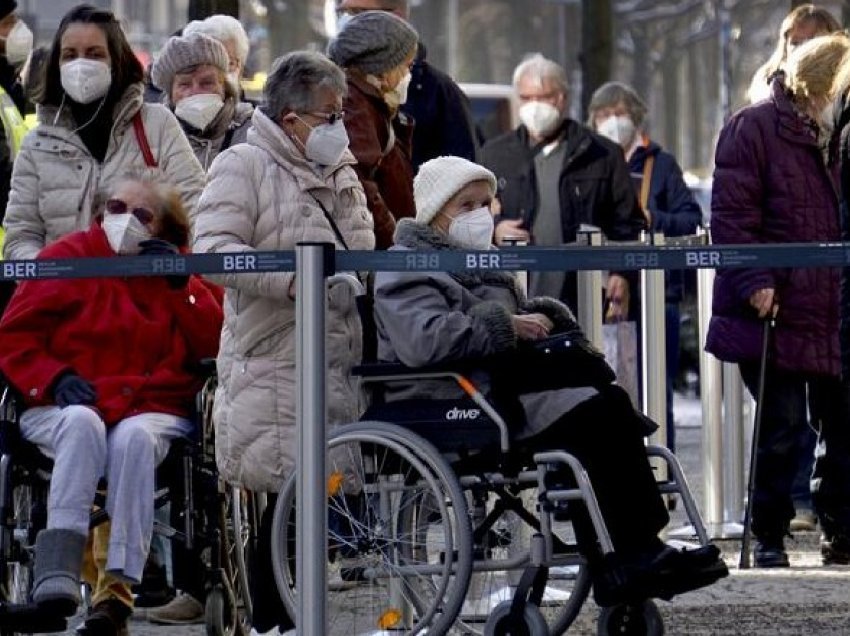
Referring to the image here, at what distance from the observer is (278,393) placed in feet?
27.9

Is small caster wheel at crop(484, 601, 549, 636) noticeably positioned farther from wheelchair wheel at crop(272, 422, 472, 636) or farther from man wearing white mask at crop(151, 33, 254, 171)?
man wearing white mask at crop(151, 33, 254, 171)

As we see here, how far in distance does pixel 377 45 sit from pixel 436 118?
1429 mm

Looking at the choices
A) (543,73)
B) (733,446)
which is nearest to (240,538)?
(733,446)

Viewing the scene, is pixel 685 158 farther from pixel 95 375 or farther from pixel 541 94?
pixel 95 375

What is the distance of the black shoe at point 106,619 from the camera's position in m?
8.42

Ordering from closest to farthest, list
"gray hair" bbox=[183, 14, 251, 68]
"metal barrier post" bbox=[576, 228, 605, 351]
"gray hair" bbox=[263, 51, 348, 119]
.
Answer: "gray hair" bbox=[263, 51, 348, 119], "gray hair" bbox=[183, 14, 251, 68], "metal barrier post" bbox=[576, 228, 605, 351]

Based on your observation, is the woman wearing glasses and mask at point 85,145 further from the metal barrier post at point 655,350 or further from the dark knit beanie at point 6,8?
the metal barrier post at point 655,350

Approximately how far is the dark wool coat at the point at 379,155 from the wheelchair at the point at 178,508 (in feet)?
3.46

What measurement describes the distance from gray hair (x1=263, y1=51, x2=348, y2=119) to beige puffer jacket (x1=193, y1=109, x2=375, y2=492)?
0.07 m

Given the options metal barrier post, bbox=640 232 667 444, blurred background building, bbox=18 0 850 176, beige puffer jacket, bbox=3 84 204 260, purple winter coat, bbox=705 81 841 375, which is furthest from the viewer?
blurred background building, bbox=18 0 850 176

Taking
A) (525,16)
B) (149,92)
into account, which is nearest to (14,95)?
(149,92)

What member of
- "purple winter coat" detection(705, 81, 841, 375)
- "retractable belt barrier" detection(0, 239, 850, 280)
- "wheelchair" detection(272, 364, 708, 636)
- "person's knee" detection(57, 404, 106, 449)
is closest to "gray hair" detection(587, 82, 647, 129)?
"purple winter coat" detection(705, 81, 841, 375)

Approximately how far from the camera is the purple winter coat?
10.7 meters

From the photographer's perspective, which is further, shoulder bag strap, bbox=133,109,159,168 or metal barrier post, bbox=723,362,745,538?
metal barrier post, bbox=723,362,745,538
